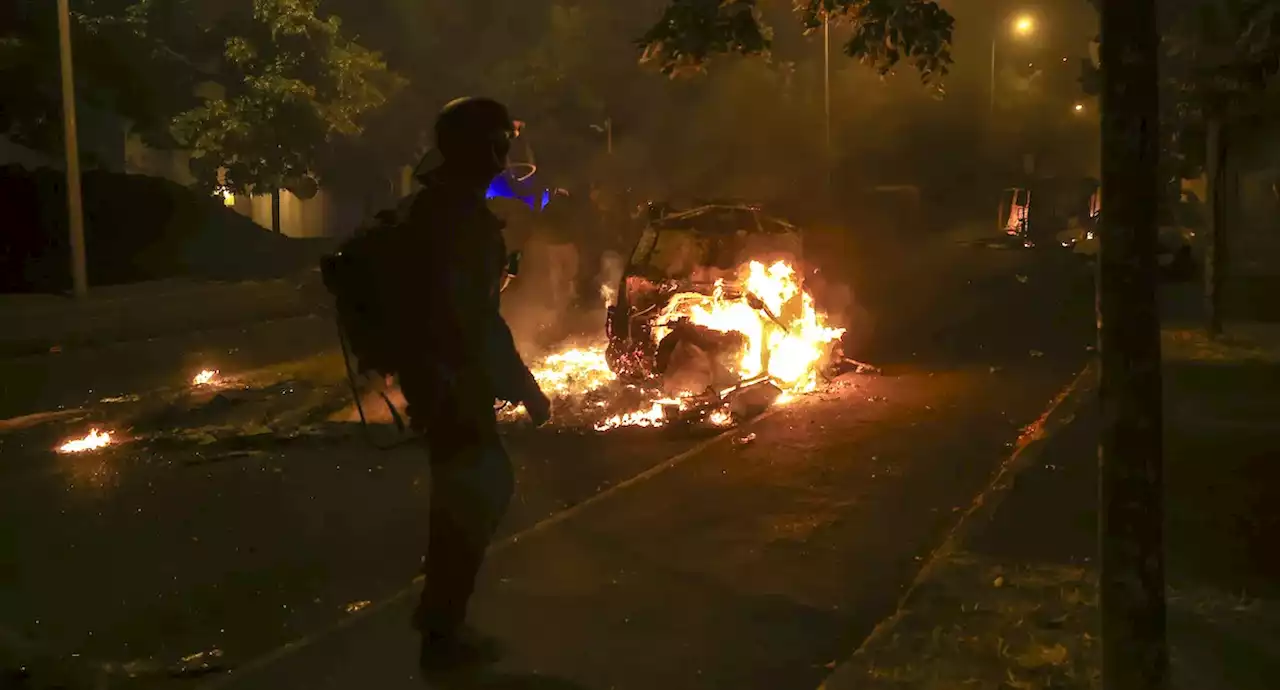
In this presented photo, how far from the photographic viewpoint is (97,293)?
2486 cm

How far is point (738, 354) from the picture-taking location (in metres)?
11.4

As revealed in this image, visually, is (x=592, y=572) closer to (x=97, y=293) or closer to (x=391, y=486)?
(x=391, y=486)

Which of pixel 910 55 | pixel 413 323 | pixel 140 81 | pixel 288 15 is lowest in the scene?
pixel 413 323

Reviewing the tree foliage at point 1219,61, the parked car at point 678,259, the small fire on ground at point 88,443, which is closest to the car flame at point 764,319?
the parked car at point 678,259

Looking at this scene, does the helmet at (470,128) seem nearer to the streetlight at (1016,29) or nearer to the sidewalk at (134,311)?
the sidewalk at (134,311)

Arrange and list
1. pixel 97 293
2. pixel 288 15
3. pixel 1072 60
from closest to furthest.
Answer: pixel 97 293 < pixel 288 15 < pixel 1072 60

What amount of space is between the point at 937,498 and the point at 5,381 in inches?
425

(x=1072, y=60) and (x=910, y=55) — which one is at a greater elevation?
(x=1072, y=60)

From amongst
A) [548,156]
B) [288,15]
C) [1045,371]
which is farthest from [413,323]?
[548,156]

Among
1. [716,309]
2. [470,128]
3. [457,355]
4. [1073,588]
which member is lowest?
[1073,588]

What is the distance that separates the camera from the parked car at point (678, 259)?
1179cm

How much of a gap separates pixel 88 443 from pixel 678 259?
19.1 feet

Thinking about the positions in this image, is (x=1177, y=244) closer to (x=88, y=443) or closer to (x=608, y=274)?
(x=608, y=274)

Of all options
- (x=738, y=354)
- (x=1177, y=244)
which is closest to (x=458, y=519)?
(x=738, y=354)
